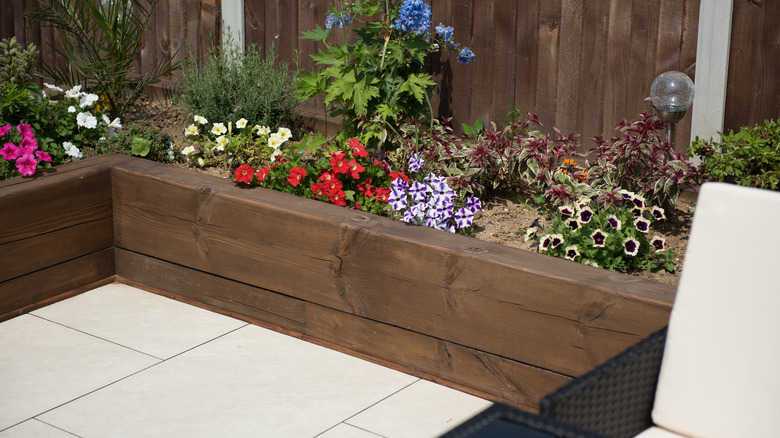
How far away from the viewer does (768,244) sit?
1.87 meters

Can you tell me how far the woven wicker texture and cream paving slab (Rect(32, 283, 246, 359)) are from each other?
198 centimetres

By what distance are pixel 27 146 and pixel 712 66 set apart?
291cm

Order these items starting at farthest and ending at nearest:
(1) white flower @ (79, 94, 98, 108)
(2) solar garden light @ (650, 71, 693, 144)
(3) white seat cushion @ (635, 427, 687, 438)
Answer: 1. (1) white flower @ (79, 94, 98, 108)
2. (2) solar garden light @ (650, 71, 693, 144)
3. (3) white seat cushion @ (635, 427, 687, 438)

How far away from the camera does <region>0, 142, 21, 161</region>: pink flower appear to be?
373cm

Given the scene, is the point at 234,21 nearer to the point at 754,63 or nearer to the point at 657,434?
the point at 754,63

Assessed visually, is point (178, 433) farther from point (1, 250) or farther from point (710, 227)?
point (710, 227)

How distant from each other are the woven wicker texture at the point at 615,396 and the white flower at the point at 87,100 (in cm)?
306

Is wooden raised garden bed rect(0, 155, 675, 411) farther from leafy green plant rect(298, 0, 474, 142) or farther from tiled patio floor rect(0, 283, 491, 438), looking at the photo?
leafy green plant rect(298, 0, 474, 142)

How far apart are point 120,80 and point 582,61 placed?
236cm

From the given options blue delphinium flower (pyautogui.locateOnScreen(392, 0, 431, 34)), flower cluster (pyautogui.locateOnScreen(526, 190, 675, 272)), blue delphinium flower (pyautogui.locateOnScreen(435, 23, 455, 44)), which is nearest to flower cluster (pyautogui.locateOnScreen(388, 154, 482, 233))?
flower cluster (pyautogui.locateOnScreen(526, 190, 675, 272))

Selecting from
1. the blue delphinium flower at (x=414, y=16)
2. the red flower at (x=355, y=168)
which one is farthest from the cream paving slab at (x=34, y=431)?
the blue delphinium flower at (x=414, y=16)

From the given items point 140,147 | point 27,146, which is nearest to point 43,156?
point 27,146

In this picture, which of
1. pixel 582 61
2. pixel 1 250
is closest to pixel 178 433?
pixel 1 250

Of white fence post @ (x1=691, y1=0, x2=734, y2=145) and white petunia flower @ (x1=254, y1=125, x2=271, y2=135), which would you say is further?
white petunia flower @ (x1=254, y1=125, x2=271, y2=135)
